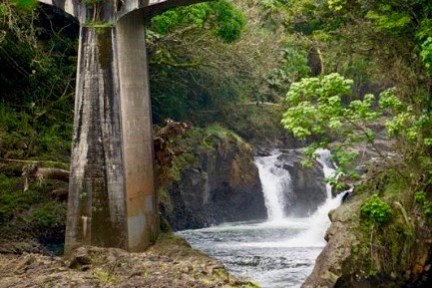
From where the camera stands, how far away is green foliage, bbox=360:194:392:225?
1257 cm

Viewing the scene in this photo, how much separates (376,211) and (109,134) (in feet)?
17.0

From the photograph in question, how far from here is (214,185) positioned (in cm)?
2492

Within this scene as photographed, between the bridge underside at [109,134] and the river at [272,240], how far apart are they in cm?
274

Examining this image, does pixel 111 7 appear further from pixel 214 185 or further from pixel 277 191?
pixel 277 191

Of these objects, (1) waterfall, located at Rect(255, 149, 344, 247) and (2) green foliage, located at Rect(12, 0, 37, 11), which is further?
(1) waterfall, located at Rect(255, 149, 344, 247)

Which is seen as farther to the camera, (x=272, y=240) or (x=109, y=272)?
(x=272, y=240)

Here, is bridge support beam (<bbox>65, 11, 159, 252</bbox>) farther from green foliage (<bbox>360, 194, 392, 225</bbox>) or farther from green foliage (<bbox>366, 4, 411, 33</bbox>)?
green foliage (<bbox>366, 4, 411, 33</bbox>)

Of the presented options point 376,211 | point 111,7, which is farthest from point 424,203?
point 111,7

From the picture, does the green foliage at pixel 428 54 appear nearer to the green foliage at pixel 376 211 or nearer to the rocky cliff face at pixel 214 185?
the green foliage at pixel 376 211

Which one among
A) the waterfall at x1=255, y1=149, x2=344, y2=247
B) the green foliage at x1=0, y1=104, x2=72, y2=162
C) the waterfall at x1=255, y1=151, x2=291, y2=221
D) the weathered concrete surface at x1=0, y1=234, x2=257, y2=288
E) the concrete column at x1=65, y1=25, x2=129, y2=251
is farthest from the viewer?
the waterfall at x1=255, y1=151, x2=291, y2=221

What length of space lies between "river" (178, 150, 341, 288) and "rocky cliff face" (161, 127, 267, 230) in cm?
55

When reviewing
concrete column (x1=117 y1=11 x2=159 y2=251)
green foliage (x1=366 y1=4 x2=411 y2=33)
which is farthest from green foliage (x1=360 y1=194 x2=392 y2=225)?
concrete column (x1=117 y1=11 x2=159 y2=251)

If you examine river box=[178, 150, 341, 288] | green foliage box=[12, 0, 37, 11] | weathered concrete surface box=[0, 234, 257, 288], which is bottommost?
river box=[178, 150, 341, 288]

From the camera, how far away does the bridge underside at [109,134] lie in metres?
13.5
